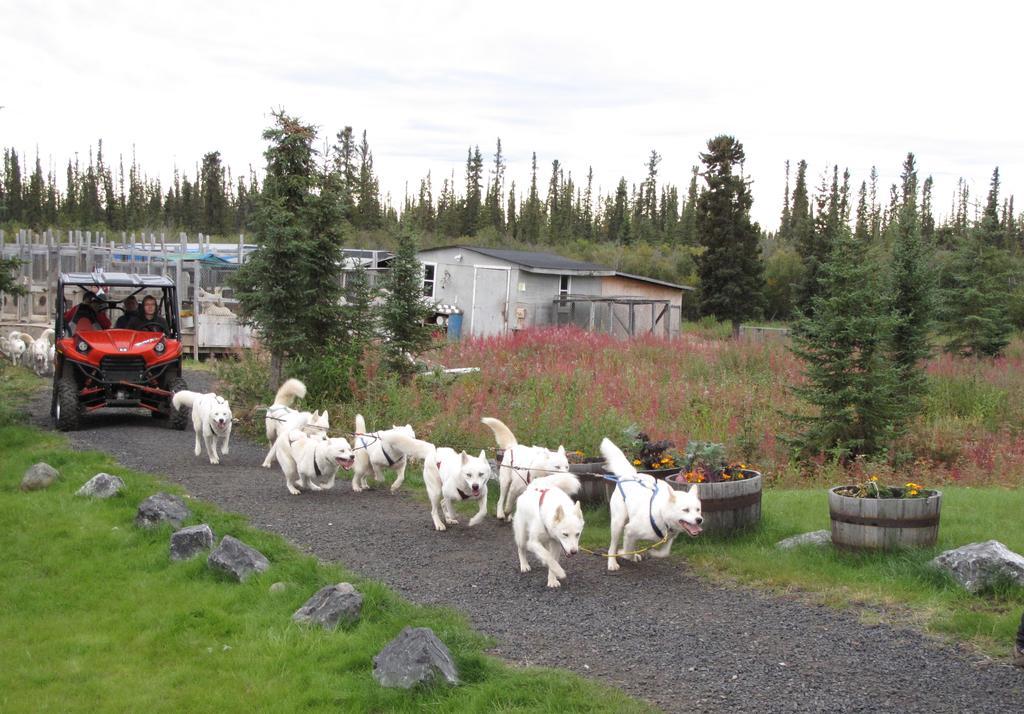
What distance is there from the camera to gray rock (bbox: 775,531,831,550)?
7.69 metres

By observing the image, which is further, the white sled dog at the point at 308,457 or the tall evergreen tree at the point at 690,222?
the tall evergreen tree at the point at 690,222

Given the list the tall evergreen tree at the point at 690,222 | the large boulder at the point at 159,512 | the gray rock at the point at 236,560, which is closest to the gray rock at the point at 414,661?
the gray rock at the point at 236,560

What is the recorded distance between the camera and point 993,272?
27.2m

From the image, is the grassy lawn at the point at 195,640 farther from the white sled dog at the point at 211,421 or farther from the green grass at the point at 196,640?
the white sled dog at the point at 211,421

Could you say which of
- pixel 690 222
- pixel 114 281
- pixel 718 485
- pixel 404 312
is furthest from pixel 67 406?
pixel 690 222

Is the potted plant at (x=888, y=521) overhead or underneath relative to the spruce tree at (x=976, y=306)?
underneath

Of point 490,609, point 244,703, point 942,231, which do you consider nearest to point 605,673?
point 490,609

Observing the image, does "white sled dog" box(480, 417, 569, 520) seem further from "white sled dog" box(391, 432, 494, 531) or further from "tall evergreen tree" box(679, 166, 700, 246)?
"tall evergreen tree" box(679, 166, 700, 246)

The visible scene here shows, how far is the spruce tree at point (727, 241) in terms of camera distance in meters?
45.7

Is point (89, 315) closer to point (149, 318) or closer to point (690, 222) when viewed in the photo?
point (149, 318)

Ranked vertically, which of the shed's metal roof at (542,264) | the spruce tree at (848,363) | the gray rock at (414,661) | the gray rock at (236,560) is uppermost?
the shed's metal roof at (542,264)

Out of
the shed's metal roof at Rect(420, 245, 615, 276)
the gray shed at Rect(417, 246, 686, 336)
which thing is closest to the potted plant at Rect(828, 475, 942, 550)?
the gray shed at Rect(417, 246, 686, 336)

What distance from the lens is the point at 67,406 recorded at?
14.4 metres

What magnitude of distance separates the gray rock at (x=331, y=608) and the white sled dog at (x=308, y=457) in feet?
13.8
